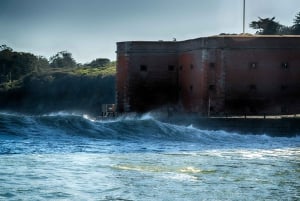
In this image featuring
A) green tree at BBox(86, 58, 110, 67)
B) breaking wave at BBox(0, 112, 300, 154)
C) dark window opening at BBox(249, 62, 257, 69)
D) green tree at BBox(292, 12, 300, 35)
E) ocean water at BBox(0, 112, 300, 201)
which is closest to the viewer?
ocean water at BBox(0, 112, 300, 201)

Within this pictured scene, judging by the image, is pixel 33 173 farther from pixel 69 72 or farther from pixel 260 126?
pixel 69 72

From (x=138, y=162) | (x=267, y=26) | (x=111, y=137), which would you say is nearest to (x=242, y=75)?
(x=111, y=137)

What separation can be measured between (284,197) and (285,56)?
75.1ft

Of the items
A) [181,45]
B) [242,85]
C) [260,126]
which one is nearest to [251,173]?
[260,126]

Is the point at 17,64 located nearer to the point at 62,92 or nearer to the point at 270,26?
the point at 62,92

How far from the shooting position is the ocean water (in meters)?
14.0

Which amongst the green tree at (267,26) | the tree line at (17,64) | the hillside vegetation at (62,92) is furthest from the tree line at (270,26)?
the tree line at (17,64)

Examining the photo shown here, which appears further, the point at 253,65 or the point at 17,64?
the point at 17,64

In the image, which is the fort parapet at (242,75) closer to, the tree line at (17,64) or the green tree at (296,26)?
the green tree at (296,26)

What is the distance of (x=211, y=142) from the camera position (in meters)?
27.4

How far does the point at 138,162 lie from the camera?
1877cm

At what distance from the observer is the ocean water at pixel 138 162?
1402cm

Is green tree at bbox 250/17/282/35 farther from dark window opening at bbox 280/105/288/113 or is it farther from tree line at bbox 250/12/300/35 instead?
dark window opening at bbox 280/105/288/113

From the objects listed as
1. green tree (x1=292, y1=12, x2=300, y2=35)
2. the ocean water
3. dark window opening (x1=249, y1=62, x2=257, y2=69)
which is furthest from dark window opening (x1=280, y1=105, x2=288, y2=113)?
green tree (x1=292, y1=12, x2=300, y2=35)
